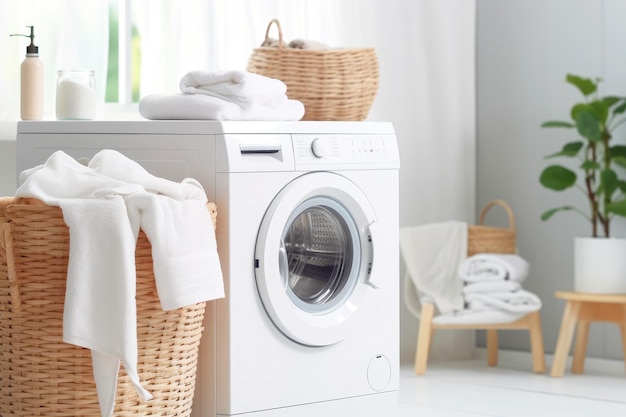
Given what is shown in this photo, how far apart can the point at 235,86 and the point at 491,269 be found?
156 cm

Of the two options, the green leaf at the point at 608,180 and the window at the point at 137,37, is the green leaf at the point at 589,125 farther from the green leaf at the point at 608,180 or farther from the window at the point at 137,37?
the window at the point at 137,37

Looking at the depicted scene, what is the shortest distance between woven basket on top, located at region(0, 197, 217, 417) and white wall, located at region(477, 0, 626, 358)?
84.8 inches

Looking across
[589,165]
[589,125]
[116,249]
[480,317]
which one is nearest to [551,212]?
[589,165]

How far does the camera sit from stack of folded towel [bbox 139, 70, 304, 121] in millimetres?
2654

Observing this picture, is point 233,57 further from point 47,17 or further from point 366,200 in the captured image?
point 366,200

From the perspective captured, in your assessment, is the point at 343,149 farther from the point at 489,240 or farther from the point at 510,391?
the point at 489,240

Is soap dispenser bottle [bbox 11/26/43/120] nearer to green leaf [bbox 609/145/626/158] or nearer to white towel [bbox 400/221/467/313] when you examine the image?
white towel [bbox 400/221/467/313]

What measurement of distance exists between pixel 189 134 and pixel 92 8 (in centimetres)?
78

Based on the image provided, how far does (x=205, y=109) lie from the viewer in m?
2.64

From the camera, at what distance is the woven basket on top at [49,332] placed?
7.34ft

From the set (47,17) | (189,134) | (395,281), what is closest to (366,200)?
(395,281)

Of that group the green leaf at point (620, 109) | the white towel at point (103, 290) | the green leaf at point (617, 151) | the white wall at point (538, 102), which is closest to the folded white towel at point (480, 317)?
the white wall at point (538, 102)

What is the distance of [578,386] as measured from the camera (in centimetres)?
366

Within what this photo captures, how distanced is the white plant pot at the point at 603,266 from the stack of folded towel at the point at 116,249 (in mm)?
1845
